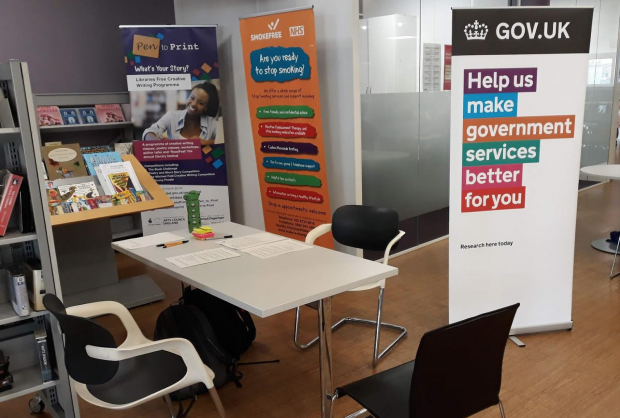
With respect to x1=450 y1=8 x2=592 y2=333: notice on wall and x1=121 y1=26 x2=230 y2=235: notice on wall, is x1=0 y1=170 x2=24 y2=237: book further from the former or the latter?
x1=121 y1=26 x2=230 y2=235: notice on wall

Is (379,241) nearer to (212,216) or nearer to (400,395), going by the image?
(400,395)

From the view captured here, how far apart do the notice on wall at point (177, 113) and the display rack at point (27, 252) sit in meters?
2.71

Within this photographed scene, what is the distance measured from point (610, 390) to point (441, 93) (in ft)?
10.3

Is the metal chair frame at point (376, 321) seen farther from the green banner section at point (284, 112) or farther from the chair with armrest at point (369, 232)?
the green banner section at point (284, 112)

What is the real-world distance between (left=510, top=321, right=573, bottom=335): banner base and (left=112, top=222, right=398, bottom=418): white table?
144cm

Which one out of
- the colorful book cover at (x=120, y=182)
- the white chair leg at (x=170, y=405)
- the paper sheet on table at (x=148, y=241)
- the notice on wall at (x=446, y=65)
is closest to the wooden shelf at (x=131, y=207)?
the colorful book cover at (x=120, y=182)

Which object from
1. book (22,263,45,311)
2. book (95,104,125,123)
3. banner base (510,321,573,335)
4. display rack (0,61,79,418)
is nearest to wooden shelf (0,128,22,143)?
display rack (0,61,79,418)

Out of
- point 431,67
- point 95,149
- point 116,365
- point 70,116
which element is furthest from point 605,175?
point 70,116

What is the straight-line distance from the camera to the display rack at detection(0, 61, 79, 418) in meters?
2.23

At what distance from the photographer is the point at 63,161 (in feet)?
13.2

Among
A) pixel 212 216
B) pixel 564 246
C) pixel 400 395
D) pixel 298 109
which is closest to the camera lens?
pixel 400 395

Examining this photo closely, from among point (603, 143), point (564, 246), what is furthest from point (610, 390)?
point (603, 143)

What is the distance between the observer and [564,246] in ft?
10.6

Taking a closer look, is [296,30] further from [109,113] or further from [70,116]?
[70,116]
